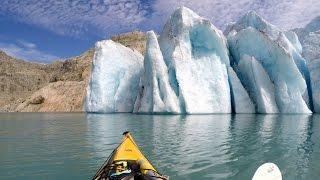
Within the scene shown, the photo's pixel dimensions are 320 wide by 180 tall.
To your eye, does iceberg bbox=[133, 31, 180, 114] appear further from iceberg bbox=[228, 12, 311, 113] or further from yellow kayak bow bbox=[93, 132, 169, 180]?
yellow kayak bow bbox=[93, 132, 169, 180]

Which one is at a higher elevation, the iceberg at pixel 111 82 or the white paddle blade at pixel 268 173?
the iceberg at pixel 111 82

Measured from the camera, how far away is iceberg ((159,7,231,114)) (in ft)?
127

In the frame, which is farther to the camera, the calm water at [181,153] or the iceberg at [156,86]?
the iceberg at [156,86]

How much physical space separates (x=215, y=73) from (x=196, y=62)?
2203 millimetres

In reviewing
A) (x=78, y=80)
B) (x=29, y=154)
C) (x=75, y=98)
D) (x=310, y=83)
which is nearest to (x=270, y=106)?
(x=310, y=83)

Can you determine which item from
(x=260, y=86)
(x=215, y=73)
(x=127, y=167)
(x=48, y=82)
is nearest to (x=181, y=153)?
(x=127, y=167)

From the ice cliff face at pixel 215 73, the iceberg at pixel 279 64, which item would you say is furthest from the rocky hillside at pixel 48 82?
the iceberg at pixel 279 64

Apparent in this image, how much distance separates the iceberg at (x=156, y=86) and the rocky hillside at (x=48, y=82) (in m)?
34.2

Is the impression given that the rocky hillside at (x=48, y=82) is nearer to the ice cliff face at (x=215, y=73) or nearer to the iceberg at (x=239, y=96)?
Answer: the ice cliff face at (x=215, y=73)

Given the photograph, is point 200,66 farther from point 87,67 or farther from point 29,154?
point 87,67

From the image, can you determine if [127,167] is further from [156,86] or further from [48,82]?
[48,82]

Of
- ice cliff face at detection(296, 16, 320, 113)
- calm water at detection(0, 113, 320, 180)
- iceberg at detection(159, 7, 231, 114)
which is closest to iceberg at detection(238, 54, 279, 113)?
iceberg at detection(159, 7, 231, 114)

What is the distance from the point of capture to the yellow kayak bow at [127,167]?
8558 mm

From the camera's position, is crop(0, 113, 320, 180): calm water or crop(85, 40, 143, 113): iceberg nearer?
crop(0, 113, 320, 180): calm water
